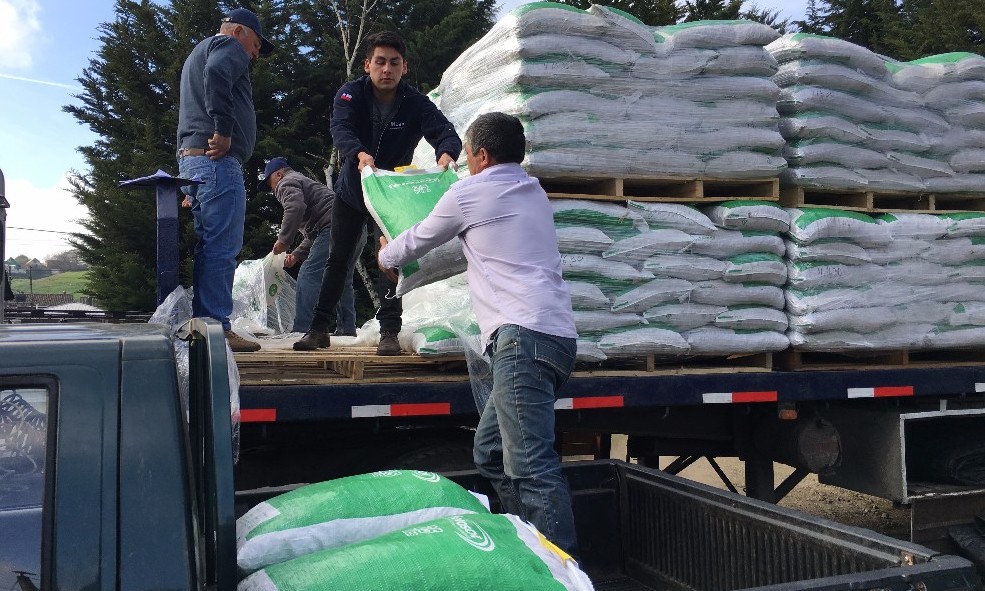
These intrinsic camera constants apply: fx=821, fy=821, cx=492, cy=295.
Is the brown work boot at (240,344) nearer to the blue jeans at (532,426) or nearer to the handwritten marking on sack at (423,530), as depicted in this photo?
the blue jeans at (532,426)

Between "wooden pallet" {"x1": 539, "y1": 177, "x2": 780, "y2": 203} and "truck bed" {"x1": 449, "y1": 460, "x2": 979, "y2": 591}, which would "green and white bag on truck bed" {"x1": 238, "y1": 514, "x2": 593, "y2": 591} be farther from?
"wooden pallet" {"x1": 539, "y1": 177, "x2": 780, "y2": 203}

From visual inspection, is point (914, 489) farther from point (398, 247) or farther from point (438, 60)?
point (438, 60)

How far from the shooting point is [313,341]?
160 inches

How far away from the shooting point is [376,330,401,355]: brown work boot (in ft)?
12.1

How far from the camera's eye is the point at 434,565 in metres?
1.49

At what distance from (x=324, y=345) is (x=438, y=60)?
454 inches

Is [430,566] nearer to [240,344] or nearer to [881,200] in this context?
[240,344]

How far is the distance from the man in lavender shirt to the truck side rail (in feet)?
3.60

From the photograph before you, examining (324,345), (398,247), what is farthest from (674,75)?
(324,345)

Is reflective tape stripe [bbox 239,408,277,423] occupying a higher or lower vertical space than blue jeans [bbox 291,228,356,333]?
lower

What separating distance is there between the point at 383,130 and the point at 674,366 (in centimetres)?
190

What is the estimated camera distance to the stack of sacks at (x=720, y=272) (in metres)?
3.95

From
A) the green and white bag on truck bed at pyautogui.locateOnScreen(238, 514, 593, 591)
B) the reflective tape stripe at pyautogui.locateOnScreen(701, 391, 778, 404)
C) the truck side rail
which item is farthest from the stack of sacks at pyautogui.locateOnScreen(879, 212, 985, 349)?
the truck side rail

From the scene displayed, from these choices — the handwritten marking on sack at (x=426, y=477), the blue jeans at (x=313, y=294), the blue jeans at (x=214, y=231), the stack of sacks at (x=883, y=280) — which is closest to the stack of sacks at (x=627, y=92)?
the stack of sacks at (x=883, y=280)
